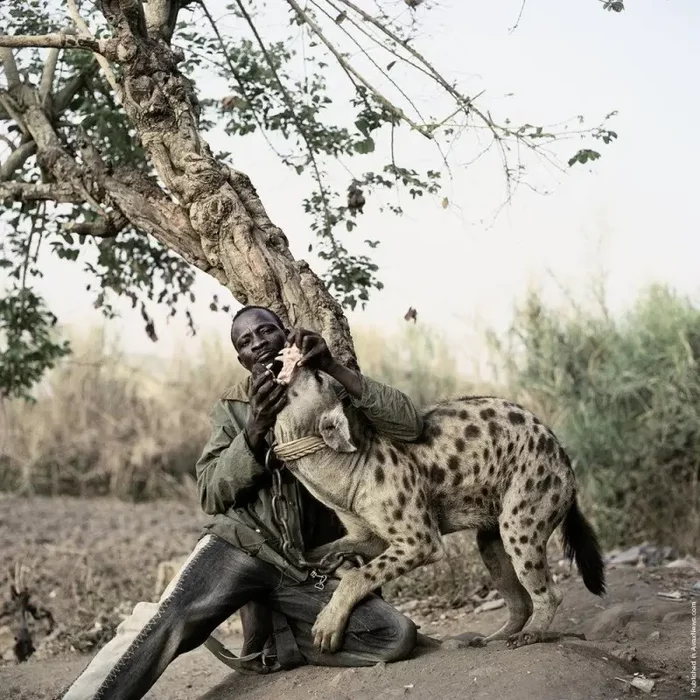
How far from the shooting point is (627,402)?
1048cm

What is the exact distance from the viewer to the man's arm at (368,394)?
451cm

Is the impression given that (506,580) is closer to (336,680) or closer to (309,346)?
(336,680)

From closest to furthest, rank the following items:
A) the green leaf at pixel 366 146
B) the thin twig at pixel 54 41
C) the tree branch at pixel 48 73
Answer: the thin twig at pixel 54 41 → the green leaf at pixel 366 146 → the tree branch at pixel 48 73

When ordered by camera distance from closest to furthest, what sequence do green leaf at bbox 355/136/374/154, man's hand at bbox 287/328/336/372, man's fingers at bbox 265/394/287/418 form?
man's hand at bbox 287/328/336/372
man's fingers at bbox 265/394/287/418
green leaf at bbox 355/136/374/154

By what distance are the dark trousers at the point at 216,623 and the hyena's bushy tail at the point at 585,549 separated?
0.96 metres

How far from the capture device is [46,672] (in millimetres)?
6234

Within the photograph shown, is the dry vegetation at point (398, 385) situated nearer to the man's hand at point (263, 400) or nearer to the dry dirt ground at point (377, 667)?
the dry dirt ground at point (377, 667)

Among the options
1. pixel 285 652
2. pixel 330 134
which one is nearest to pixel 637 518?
pixel 330 134

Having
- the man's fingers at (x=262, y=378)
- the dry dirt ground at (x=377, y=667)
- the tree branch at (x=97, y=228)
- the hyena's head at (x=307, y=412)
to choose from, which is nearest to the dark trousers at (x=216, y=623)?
the dry dirt ground at (x=377, y=667)

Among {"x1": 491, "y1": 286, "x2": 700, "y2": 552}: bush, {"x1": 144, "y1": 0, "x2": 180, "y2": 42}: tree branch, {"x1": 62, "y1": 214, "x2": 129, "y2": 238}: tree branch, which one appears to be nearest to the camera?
{"x1": 144, "y1": 0, "x2": 180, "y2": 42}: tree branch

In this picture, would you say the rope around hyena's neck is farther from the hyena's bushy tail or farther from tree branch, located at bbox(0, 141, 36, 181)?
tree branch, located at bbox(0, 141, 36, 181)

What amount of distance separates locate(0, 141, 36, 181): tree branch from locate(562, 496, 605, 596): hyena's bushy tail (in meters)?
4.21

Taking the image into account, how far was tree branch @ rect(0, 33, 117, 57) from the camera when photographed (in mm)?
5395

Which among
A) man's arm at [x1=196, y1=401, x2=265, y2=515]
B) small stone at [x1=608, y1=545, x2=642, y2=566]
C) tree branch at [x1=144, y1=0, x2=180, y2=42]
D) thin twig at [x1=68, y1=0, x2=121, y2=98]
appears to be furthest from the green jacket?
small stone at [x1=608, y1=545, x2=642, y2=566]
